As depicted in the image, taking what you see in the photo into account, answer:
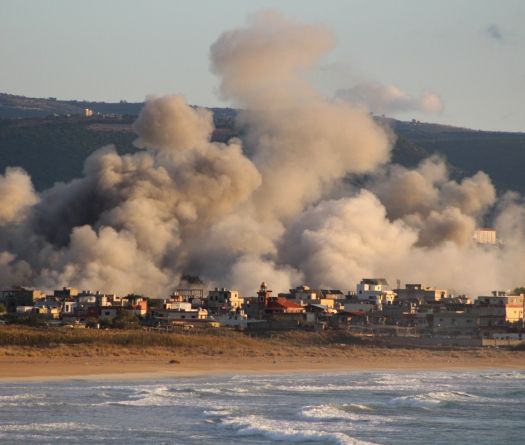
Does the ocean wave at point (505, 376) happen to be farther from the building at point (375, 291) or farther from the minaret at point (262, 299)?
the building at point (375, 291)

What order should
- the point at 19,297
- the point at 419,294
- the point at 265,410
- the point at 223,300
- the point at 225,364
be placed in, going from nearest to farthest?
1. the point at 265,410
2. the point at 225,364
3. the point at 19,297
4. the point at 223,300
5. the point at 419,294

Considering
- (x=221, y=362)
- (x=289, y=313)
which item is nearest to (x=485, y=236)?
(x=289, y=313)

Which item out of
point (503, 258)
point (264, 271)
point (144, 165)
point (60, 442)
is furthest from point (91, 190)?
point (60, 442)

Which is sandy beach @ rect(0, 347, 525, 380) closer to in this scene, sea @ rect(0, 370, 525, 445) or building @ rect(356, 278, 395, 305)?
sea @ rect(0, 370, 525, 445)

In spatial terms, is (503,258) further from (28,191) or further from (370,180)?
(28,191)

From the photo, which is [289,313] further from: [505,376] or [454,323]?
[505,376]
